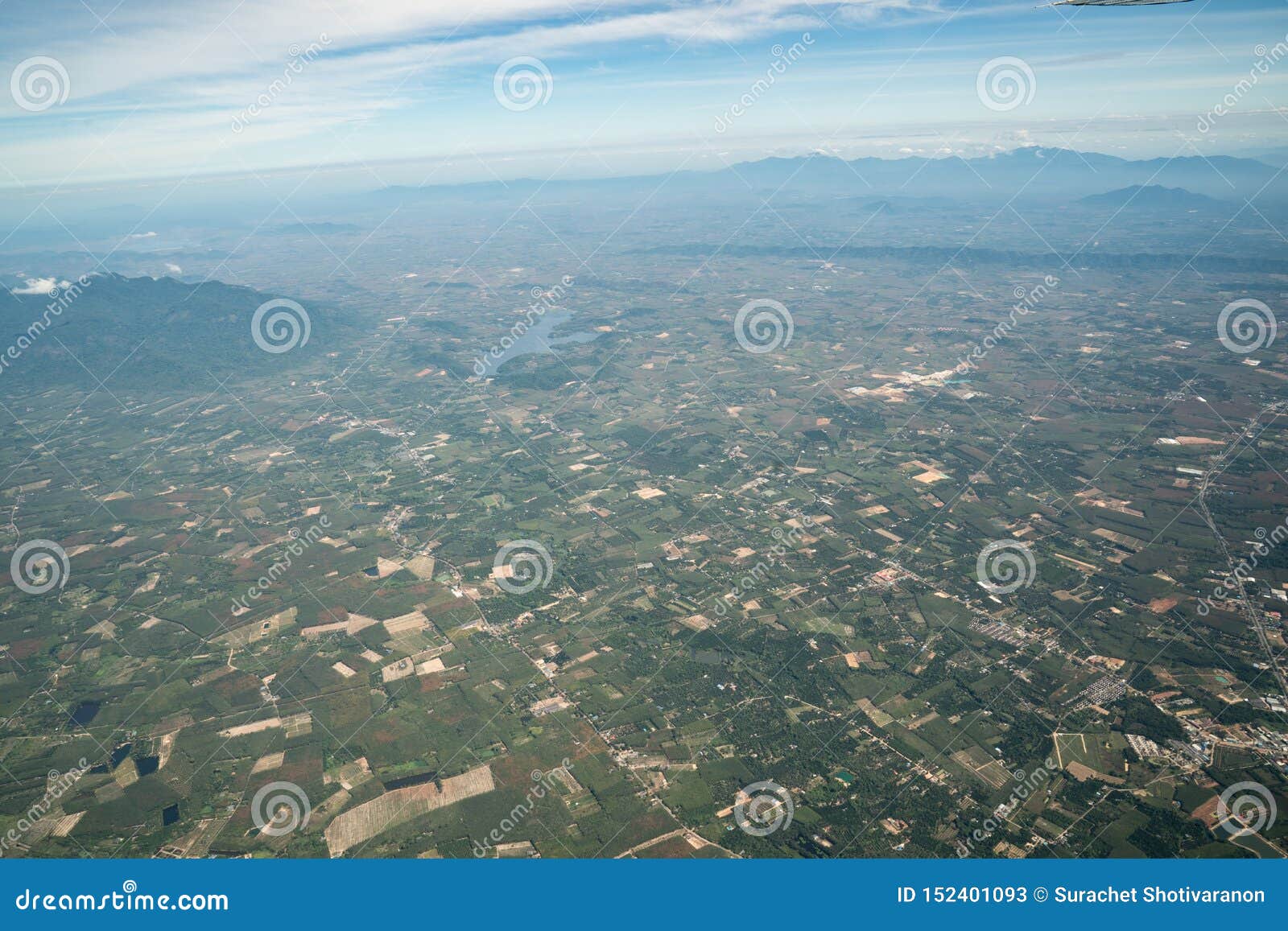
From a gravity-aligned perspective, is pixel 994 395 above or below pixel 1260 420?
above

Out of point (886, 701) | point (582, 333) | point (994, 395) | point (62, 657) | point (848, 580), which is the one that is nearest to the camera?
point (886, 701)

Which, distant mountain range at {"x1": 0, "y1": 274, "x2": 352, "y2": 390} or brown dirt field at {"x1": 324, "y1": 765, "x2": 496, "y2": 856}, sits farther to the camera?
distant mountain range at {"x1": 0, "y1": 274, "x2": 352, "y2": 390}

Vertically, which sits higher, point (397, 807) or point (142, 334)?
point (142, 334)

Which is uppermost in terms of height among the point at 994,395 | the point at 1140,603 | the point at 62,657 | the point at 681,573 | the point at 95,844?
the point at 994,395

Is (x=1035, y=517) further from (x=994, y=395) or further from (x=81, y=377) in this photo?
(x=81, y=377)

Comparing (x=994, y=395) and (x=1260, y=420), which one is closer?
(x=1260, y=420)

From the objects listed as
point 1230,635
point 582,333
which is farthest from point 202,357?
point 1230,635

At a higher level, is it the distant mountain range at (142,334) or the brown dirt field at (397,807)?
the distant mountain range at (142,334)

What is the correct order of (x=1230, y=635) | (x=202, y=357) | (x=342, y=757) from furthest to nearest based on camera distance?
1. (x=202, y=357)
2. (x=1230, y=635)
3. (x=342, y=757)

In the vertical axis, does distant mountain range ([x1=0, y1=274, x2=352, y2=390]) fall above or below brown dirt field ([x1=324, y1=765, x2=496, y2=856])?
above

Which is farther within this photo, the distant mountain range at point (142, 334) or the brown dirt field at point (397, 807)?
the distant mountain range at point (142, 334)

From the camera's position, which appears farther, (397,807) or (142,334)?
(142,334)
